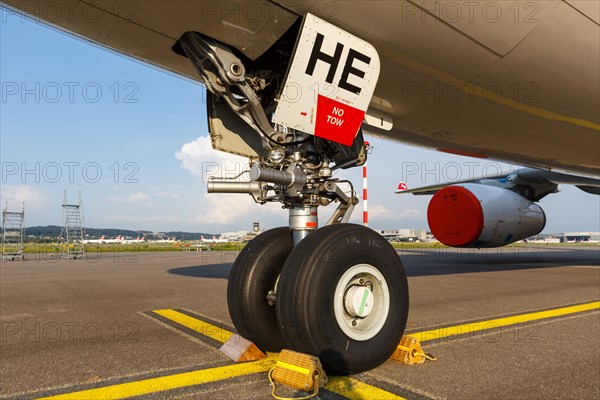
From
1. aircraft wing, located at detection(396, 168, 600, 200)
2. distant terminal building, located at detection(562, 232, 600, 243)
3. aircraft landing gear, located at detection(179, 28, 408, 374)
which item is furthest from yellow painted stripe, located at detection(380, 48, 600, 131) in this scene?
distant terminal building, located at detection(562, 232, 600, 243)

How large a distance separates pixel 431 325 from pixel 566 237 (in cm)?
11224

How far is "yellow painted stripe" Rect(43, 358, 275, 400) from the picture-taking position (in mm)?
2238

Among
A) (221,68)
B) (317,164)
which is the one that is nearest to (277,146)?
(317,164)

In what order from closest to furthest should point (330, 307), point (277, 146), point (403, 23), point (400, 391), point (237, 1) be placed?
point (400, 391)
point (330, 307)
point (237, 1)
point (403, 23)
point (277, 146)

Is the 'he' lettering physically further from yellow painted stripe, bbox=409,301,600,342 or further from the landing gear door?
yellow painted stripe, bbox=409,301,600,342

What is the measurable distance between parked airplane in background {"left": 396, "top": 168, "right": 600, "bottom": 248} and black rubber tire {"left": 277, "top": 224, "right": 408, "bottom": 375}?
26.0 feet

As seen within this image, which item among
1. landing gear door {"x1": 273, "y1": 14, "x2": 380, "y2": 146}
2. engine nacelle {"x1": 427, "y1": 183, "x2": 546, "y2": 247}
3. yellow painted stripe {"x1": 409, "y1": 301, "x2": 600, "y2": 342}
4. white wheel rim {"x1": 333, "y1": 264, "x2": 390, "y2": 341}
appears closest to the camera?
white wheel rim {"x1": 333, "y1": 264, "x2": 390, "y2": 341}

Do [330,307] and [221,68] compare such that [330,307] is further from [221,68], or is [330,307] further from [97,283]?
[97,283]

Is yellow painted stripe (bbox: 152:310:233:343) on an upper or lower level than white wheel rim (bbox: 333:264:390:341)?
lower

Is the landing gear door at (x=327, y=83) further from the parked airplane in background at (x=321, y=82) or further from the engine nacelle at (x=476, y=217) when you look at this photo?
the engine nacelle at (x=476, y=217)

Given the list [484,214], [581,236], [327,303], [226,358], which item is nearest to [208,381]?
[226,358]

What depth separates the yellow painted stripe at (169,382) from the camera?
224 centimetres

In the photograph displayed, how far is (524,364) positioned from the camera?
2732 mm

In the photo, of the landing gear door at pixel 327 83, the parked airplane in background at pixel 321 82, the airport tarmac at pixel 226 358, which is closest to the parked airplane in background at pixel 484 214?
the airport tarmac at pixel 226 358
